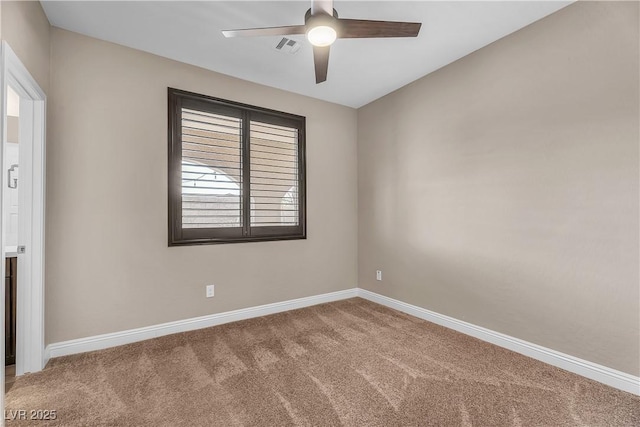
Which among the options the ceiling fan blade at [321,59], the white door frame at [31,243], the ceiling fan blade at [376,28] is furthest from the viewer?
the white door frame at [31,243]

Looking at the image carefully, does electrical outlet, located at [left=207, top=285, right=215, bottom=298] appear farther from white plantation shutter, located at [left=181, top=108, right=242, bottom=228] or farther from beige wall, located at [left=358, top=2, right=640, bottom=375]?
beige wall, located at [left=358, top=2, right=640, bottom=375]

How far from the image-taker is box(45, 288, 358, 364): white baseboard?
95.3 inches

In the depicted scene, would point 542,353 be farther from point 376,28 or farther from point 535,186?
point 376,28

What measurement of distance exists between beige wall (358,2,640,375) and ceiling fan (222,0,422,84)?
1.25 meters

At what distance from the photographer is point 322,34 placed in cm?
178

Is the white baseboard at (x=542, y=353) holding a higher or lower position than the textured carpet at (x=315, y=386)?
higher

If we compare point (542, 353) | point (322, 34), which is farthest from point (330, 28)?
point (542, 353)

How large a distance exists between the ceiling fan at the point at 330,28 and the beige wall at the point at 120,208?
4.44 ft

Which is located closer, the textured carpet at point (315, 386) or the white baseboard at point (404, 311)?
the textured carpet at point (315, 386)

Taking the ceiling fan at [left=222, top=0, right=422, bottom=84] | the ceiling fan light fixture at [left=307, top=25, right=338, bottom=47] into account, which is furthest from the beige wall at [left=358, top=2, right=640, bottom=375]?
the ceiling fan light fixture at [left=307, top=25, right=338, bottom=47]

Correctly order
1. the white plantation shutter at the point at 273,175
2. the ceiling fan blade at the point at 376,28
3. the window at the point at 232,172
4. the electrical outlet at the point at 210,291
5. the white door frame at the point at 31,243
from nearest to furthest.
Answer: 1. the ceiling fan blade at the point at 376,28
2. the white door frame at the point at 31,243
3. the window at the point at 232,172
4. the electrical outlet at the point at 210,291
5. the white plantation shutter at the point at 273,175

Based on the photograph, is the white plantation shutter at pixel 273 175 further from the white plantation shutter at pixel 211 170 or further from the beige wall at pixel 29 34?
the beige wall at pixel 29 34

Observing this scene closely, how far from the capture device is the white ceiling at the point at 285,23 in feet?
7.14

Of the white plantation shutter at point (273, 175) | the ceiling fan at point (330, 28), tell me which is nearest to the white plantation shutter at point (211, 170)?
the white plantation shutter at point (273, 175)
